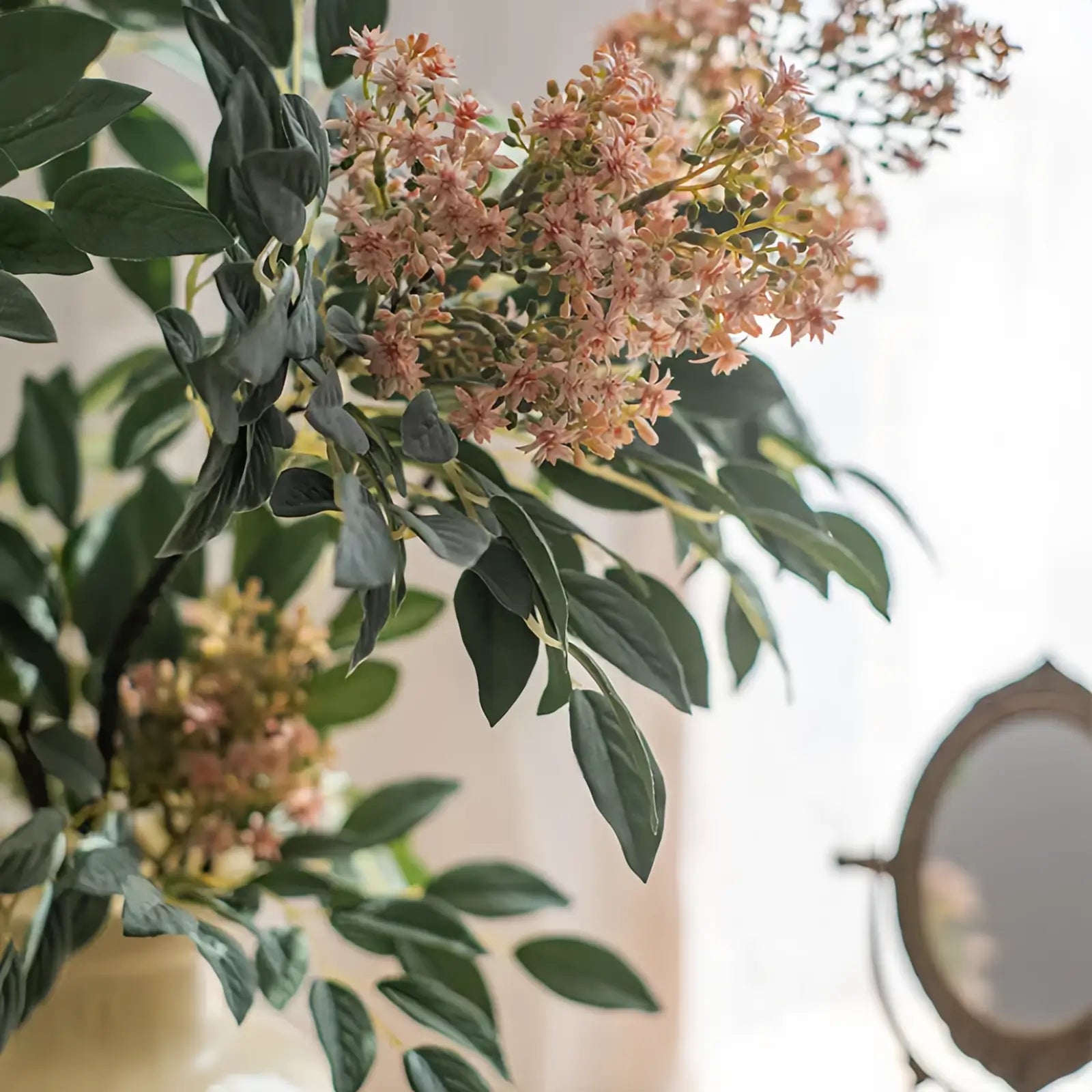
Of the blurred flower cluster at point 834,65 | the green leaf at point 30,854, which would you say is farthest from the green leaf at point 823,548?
the green leaf at point 30,854

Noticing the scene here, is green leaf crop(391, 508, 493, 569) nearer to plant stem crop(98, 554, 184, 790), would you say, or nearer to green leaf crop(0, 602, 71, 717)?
plant stem crop(98, 554, 184, 790)

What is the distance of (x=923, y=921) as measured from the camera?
0.64 metres

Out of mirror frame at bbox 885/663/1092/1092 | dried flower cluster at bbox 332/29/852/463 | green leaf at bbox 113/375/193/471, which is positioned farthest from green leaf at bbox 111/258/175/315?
mirror frame at bbox 885/663/1092/1092

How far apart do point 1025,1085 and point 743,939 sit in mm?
263

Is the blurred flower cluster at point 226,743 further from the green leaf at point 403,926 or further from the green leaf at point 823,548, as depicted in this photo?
the green leaf at point 823,548

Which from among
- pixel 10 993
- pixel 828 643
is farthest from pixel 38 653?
pixel 828 643

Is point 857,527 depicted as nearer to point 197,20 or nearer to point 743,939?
point 197,20

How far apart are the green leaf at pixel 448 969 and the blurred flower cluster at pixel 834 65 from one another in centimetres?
36

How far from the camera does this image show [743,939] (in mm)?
857

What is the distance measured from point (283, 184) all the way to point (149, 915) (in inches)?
10.3

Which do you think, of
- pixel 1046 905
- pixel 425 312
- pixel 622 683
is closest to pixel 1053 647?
pixel 1046 905

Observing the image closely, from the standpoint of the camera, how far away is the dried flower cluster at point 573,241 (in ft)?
1.18

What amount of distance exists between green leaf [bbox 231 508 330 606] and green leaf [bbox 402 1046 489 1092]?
27cm

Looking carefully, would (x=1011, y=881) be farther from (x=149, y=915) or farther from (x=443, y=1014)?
(x=149, y=915)
